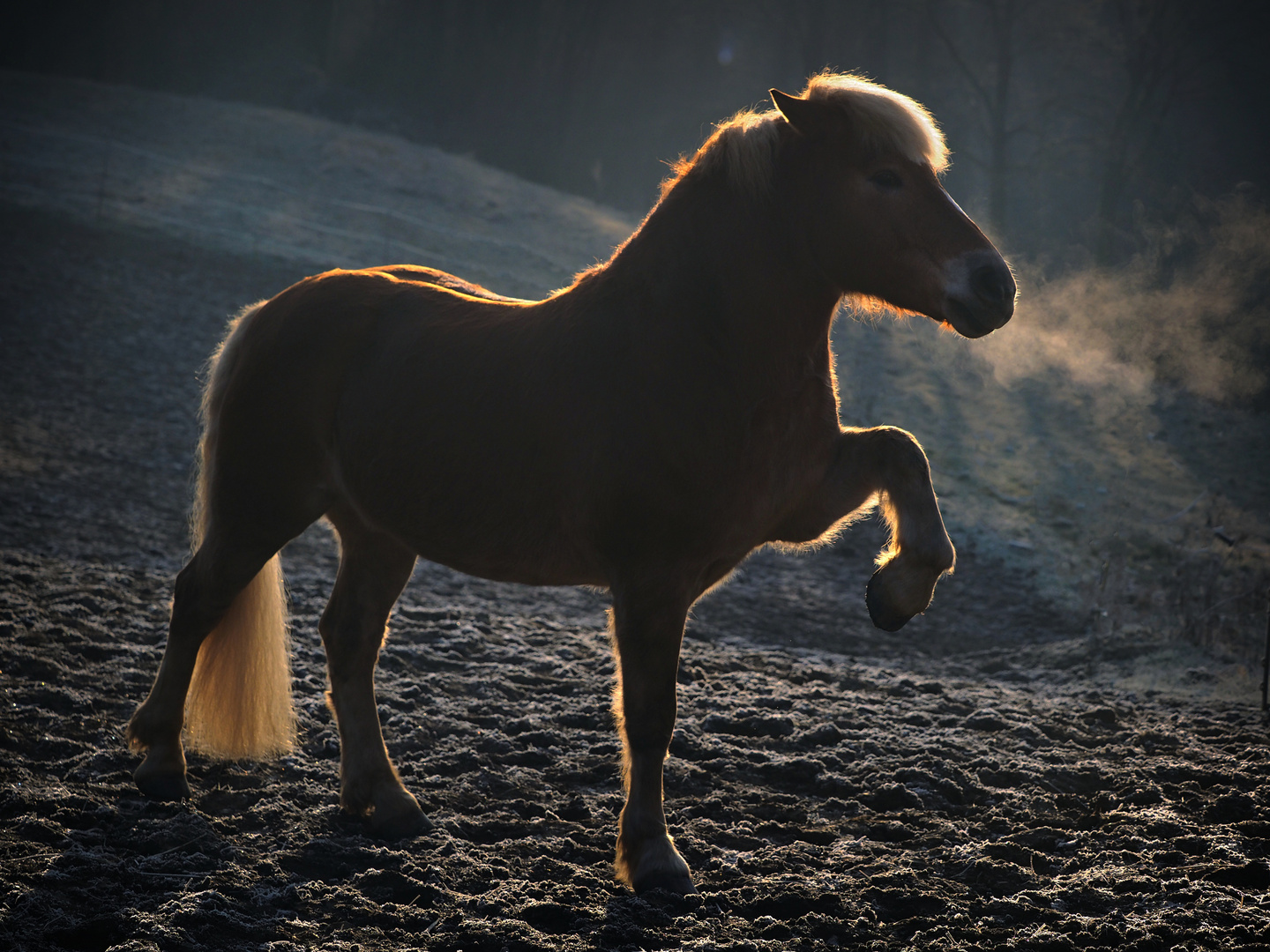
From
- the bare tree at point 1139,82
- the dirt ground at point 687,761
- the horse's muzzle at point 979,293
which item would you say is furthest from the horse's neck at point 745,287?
the bare tree at point 1139,82

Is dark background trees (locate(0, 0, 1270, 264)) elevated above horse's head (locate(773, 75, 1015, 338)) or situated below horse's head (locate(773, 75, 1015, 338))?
above

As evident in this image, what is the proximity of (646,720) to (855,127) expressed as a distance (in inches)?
67.6

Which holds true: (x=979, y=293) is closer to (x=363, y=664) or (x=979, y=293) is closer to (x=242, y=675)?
(x=363, y=664)

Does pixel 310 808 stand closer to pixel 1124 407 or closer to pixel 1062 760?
pixel 1062 760

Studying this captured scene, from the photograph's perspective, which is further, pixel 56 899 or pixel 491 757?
pixel 491 757

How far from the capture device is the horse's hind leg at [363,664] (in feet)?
9.99

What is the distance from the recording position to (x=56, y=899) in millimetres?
2305

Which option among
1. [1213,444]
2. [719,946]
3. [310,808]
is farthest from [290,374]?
[1213,444]

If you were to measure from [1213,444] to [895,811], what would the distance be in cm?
846

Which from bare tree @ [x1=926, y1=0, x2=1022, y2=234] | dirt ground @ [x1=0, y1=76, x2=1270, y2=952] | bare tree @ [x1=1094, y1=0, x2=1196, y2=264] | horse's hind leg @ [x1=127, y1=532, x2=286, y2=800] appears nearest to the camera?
dirt ground @ [x1=0, y1=76, x2=1270, y2=952]

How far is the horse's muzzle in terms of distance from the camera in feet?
7.58

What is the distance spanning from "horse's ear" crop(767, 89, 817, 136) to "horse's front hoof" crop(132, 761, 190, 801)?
286cm

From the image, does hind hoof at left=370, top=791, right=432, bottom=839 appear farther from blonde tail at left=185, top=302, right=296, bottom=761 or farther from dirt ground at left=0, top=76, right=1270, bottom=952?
blonde tail at left=185, top=302, right=296, bottom=761

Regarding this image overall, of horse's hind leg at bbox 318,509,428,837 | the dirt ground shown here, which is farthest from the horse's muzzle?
horse's hind leg at bbox 318,509,428,837
